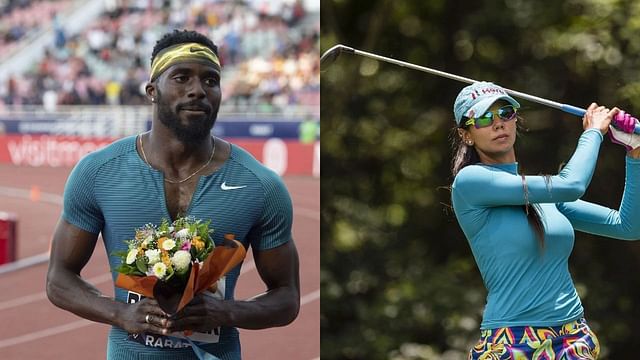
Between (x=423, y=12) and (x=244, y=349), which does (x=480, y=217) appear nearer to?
(x=244, y=349)

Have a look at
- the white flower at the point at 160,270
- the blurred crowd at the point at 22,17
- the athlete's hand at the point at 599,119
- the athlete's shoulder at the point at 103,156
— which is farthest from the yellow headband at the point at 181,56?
the blurred crowd at the point at 22,17

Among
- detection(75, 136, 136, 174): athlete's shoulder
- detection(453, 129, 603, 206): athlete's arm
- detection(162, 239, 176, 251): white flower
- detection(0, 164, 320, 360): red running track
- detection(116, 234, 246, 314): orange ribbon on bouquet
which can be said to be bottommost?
detection(0, 164, 320, 360): red running track

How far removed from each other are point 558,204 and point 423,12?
209 cm

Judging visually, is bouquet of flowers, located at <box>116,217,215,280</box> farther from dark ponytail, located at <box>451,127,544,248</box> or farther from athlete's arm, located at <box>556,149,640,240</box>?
athlete's arm, located at <box>556,149,640,240</box>

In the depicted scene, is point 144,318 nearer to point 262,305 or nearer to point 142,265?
point 142,265

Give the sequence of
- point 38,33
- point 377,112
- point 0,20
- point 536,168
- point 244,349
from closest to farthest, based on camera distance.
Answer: point 244,349
point 536,168
point 377,112
point 0,20
point 38,33

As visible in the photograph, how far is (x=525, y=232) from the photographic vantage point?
2389 millimetres

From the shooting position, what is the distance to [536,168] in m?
4.27

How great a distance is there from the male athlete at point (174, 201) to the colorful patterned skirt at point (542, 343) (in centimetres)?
56

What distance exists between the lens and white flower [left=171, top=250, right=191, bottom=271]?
223cm

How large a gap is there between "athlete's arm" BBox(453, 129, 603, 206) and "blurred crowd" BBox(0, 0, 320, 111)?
261 centimetres

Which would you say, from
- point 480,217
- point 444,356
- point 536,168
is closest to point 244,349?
point 444,356

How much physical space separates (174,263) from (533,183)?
86 centimetres

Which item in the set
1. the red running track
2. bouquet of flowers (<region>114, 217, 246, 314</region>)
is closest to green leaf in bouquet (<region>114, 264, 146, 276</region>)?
bouquet of flowers (<region>114, 217, 246, 314</region>)
